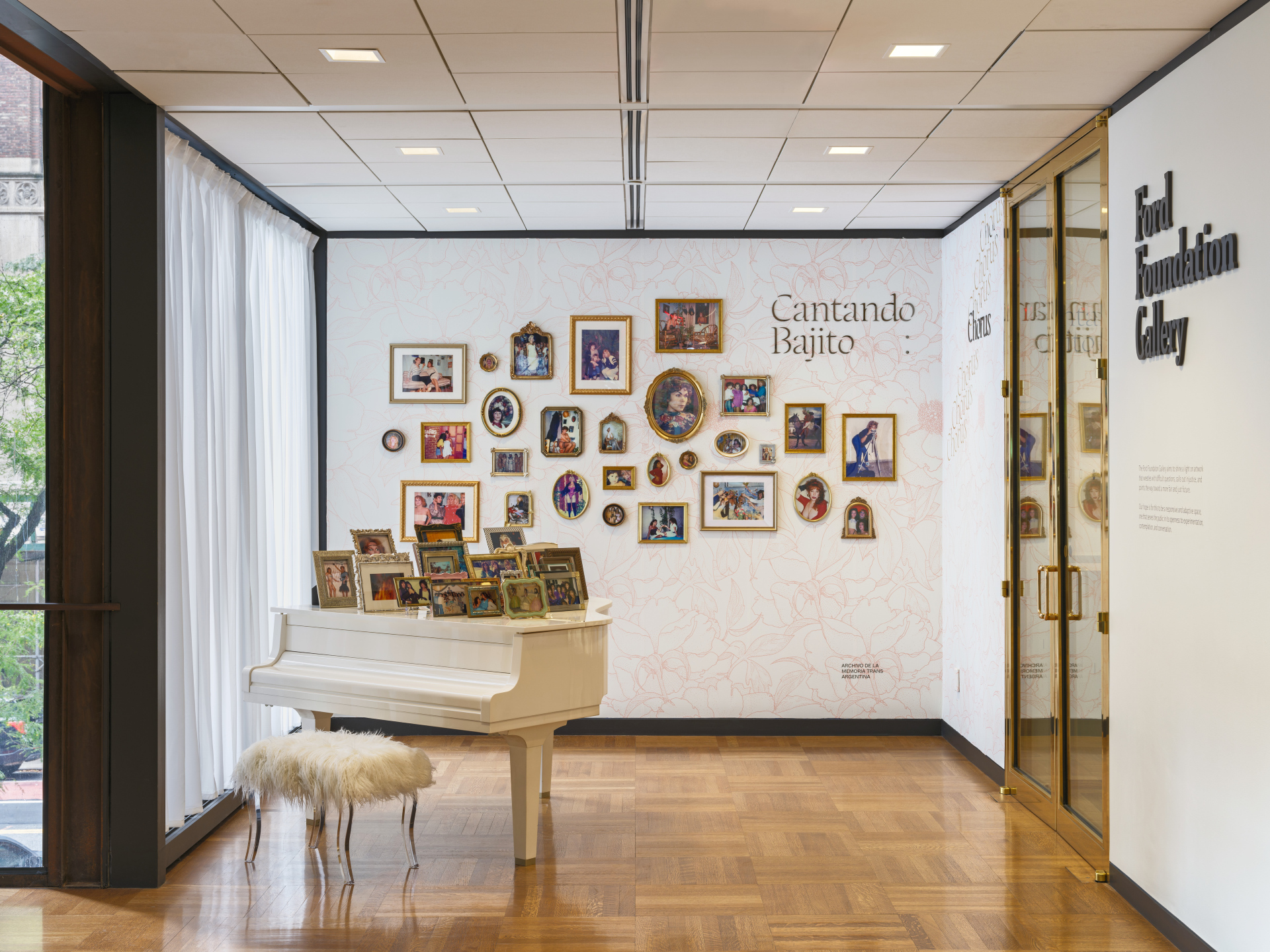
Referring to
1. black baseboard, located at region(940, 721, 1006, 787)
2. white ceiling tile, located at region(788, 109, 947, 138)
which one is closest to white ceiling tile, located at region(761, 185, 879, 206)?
white ceiling tile, located at region(788, 109, 947, 138)

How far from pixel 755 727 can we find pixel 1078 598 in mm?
2422

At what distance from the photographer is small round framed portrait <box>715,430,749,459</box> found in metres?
6.05

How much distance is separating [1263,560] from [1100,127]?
1965 millimetres

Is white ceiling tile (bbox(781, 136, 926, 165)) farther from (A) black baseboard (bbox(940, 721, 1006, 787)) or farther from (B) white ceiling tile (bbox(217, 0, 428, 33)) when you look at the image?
(A) black baseboard (bbox(940, 721, 1006, 787))

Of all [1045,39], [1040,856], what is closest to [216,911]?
[1040,856]

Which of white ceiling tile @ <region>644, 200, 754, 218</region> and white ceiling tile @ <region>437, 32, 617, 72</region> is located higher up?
white ceiling tile @ <region>644, 200, 754, 218</region>

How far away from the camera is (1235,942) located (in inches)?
117

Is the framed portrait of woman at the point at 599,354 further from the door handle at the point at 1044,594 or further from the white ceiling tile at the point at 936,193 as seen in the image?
the door handle at the point at 1044,594

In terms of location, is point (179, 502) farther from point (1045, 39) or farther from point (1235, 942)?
point (1235, 942)

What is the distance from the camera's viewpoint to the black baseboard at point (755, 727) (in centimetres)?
603

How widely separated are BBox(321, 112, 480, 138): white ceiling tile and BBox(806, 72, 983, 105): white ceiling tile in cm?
146

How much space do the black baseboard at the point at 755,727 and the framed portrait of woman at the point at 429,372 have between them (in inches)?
81.2

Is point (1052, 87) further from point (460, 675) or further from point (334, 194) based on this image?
point (334, 194)

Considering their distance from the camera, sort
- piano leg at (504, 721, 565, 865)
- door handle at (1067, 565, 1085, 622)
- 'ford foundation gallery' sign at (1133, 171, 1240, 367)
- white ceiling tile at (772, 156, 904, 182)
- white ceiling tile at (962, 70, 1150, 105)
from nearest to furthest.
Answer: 'ford foundation gallery' sign at (1133, 171, 1240, 367)
white ceiling tile at (962, 70, 1150, 105)
piano leg at (504, 721, 565, 865)
door handle at (1067, 565, 1085, 622)
white ceiling tile at (772, 156, 904, 182)
